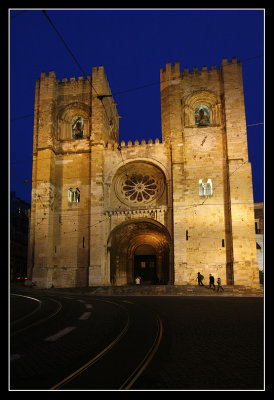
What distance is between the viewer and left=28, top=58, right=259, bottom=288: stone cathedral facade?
21594 mm

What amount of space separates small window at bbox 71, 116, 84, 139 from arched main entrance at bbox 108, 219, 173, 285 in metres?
8.43

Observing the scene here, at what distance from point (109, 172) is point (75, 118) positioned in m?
6.06

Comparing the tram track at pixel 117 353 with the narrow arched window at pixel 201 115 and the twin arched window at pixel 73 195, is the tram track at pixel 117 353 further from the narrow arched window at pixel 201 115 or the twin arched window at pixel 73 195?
the narrow arched window at pixel 201 115

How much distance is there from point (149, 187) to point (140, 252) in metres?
6.60

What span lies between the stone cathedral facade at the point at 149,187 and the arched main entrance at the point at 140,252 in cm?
15

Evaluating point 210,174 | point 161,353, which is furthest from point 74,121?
point 161,353

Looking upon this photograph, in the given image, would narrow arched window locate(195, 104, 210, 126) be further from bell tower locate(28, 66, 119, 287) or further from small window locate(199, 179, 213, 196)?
bell tower locate(28, 66, 119, 287)

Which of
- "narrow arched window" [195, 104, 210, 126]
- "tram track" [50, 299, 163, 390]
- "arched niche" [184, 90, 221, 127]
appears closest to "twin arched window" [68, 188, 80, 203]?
"arched niche" [184, 90, 221, 127]

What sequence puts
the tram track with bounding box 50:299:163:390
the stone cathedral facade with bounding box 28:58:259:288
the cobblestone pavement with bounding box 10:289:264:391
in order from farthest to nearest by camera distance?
the stone cathedral facade with bounding box 28:58:259:288 → the cobblestone pavement with bounding box 10:289:264:391 → the tram track with bounding box 50:299:163:390

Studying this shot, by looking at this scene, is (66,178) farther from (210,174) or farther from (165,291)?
(165,291)

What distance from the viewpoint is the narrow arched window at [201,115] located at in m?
24.5

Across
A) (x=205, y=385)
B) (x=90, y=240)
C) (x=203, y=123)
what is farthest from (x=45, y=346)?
(x=203, y=123)

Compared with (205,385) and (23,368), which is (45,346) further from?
(205,385)

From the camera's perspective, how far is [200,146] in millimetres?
23312
